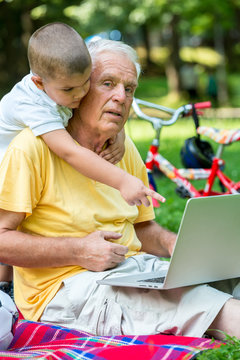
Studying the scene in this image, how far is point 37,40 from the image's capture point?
262 cm

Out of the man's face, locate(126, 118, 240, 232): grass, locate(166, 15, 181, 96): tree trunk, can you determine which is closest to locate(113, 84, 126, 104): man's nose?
the man's face

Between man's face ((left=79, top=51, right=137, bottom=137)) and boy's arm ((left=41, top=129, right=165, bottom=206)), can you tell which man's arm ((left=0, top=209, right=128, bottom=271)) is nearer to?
boy's arm ((left=41, top=129, right=165, bottom=206))

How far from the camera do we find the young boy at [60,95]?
8.44ft

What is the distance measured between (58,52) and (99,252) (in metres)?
0.83

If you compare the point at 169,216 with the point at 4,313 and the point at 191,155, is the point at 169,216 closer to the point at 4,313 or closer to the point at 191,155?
the point at 191,155

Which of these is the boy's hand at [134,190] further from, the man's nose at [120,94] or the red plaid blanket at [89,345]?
the red plaid blanket at [89,345]

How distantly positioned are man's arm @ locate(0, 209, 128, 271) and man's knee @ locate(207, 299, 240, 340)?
1.51ft

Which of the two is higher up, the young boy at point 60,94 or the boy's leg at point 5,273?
the young boy at point 60,94

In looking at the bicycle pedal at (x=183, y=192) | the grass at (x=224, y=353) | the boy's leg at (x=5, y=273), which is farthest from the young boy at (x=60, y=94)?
the bicycle pedal at (x=183, y=192)

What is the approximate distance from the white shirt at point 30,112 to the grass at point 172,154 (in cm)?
323

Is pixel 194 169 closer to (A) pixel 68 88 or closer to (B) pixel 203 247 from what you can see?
(A) pixel 68 88

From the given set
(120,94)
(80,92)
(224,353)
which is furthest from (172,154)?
(224,353)

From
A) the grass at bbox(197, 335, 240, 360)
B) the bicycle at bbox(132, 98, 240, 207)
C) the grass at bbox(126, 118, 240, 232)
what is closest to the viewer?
the grass at bbox(197, 335, 240, 360)

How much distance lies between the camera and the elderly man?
8.16 ft
